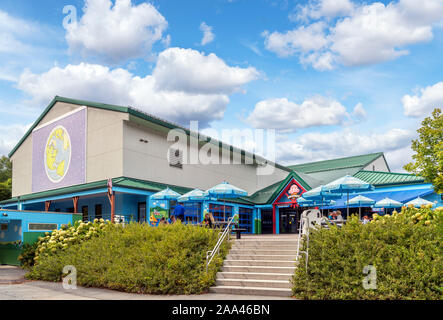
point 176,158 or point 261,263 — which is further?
point 176,158

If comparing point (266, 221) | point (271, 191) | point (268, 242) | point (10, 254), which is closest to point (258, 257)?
point (268, 242)

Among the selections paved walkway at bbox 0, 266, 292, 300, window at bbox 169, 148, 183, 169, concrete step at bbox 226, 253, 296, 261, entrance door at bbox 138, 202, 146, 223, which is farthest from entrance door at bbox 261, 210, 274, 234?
paved walkway at bbox 0, 266, 292, 300

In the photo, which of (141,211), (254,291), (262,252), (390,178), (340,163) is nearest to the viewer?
(254,291)

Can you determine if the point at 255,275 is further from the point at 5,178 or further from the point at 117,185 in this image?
the point at 5,178

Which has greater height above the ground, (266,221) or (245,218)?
(245,218)

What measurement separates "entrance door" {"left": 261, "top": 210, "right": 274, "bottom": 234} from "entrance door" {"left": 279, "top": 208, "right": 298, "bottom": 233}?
1.28m

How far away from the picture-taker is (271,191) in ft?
116

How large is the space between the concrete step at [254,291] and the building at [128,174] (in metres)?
10.0

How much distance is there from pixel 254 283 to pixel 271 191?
2467cm

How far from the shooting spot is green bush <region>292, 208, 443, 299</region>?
8969mm

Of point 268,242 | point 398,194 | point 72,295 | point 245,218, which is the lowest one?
point 72,295
